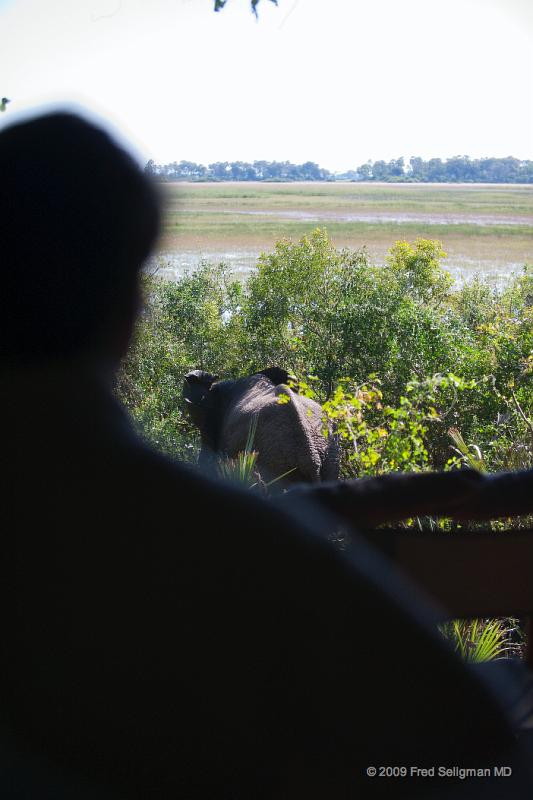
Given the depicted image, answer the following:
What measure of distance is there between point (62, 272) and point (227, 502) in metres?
0.35

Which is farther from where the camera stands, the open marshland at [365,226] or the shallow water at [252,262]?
the open marshland at [365,226]

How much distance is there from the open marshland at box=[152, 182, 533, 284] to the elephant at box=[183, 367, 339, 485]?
32.4ft

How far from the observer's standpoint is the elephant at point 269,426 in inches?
259

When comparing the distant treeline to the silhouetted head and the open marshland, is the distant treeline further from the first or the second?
the silhouetted head

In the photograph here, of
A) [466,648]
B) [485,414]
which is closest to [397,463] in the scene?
[466,648]

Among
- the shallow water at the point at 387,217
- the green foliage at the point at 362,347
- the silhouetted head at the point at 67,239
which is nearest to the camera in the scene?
the silhouetted head at the point at 67,239

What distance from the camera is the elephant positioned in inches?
259

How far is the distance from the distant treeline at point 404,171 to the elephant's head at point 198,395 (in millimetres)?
85292

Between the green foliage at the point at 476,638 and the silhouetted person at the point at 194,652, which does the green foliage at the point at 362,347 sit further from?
the silhouetted person at the point at 194,652

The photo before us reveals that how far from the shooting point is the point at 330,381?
8.82 m

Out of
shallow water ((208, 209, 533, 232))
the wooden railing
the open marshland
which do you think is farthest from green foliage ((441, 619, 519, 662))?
shallow water ((208, 209, 533, 232))

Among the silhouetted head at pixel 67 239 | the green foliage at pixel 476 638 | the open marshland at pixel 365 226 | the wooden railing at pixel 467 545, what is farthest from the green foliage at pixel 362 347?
the open marshland at pixel 365 226

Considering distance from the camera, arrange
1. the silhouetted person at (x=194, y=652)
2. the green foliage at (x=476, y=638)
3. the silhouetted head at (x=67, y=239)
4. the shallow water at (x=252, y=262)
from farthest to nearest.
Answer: the shallow water at (x=252, y=262) → the green foliage at (x=476, y=638) → the silhouetted head at (x=67, y=239) → the silhouetted person at (x=194, y=652)

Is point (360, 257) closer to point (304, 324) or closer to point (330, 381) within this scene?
point (304, 324)
